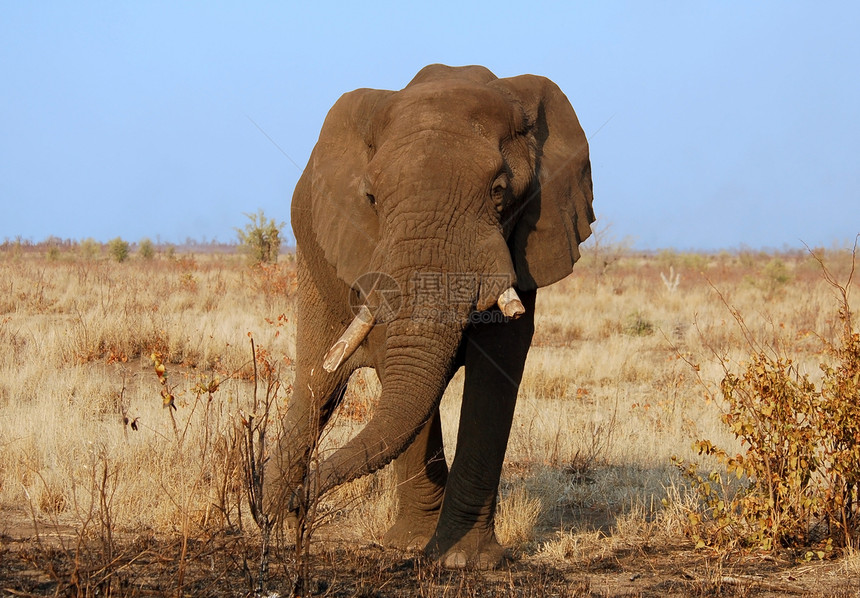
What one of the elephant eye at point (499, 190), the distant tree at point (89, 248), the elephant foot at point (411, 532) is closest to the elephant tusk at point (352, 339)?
the elephant eye at point (499, 190)

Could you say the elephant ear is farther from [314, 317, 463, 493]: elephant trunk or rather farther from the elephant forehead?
[314, 317, 463, 493]: elephant trunk

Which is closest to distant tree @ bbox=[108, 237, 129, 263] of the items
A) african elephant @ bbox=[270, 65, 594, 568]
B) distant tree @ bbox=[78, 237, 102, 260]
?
distant tree @ bbox=[78, 237, 102, 260]

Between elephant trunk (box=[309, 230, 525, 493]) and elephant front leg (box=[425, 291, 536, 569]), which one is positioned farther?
elephant front leg (box=[425, 291, 536, 569])

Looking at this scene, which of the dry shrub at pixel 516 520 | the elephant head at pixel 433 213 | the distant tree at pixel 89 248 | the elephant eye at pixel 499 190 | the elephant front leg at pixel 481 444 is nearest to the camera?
the elephant head at pixel 433 213

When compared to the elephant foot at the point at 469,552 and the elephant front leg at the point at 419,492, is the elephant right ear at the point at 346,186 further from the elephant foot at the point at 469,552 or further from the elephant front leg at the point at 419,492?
the elephant foot at the point at 469,552

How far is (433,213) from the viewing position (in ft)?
14.7

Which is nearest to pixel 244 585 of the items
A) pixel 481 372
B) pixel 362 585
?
pixel 362 585

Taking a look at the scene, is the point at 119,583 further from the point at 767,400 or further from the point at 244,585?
the point at 767,400

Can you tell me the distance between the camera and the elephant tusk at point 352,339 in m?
4.45

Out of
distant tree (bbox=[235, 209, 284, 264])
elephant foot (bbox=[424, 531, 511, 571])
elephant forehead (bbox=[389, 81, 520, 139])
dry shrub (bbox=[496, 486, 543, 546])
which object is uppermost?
distant tree (bbox=[235, 209, 284, 264])

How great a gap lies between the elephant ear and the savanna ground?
1.06m

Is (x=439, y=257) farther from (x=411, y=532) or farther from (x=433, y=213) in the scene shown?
(x=411, y=532)

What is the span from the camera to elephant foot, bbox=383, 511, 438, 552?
19.2 ft

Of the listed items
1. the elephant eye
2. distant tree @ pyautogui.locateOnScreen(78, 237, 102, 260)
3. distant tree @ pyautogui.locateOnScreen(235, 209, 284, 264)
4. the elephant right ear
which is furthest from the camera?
distant tree @ pyautogui.locateOnScreen(78, 237, 102, 260)
